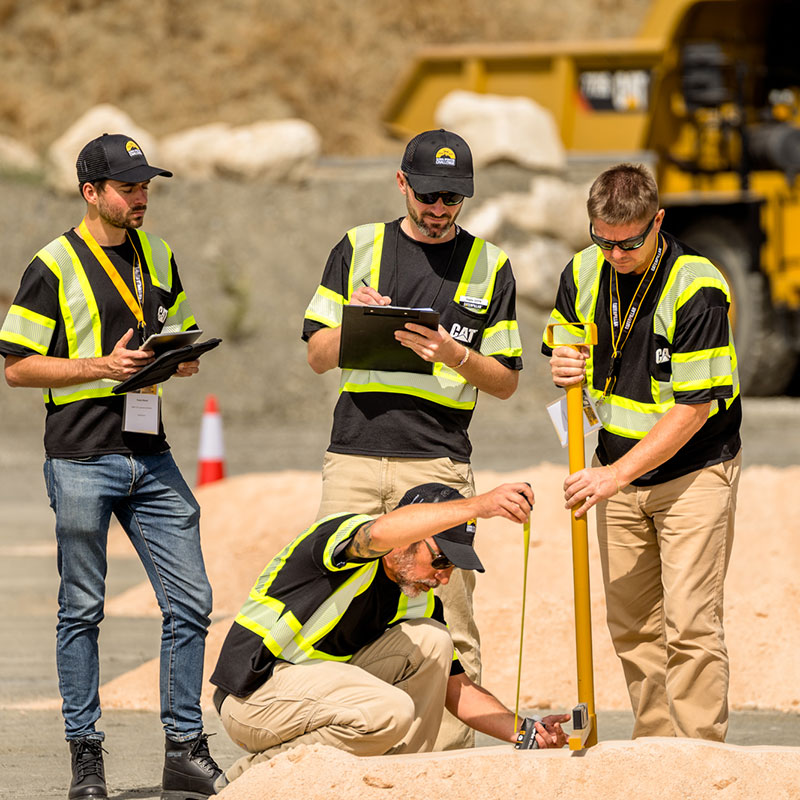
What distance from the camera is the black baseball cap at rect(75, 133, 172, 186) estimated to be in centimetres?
540

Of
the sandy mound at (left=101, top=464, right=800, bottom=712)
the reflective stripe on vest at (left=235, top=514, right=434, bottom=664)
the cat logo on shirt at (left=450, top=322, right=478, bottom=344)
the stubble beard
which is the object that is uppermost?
the cat logo on shirt at (left=450, top=322, right=478, bottom=344)

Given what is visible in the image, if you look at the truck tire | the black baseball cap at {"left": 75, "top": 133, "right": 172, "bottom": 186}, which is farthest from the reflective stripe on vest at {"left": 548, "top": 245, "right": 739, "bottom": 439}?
the truck tire

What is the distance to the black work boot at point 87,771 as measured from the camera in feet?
17.4

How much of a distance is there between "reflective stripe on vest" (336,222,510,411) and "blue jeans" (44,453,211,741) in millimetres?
797

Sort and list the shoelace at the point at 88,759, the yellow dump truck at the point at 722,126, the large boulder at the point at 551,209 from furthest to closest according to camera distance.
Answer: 1. the large boulder at the point at 551,209
2. the yellow dump truck at the point at 722,126
3. the shoelace at the point at 88,759

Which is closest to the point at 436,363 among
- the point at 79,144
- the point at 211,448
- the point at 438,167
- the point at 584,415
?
the point at 584,415

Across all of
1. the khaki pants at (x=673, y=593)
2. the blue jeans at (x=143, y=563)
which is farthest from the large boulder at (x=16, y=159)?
the khaki pants at (x=673, y=593)

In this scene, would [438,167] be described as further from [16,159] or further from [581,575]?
[16,159]

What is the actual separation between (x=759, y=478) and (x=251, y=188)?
527 inches

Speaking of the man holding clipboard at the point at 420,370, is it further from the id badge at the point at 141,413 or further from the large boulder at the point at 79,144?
the large boulder at the point at 79,144

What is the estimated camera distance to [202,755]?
543cm

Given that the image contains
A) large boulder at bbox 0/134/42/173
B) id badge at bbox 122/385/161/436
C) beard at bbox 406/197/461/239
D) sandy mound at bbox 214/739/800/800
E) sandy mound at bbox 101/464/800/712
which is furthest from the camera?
large boulder at bbox 0/134/42/173

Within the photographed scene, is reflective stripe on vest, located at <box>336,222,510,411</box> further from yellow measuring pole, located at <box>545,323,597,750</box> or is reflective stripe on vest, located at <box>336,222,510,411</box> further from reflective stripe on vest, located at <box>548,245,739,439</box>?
yellow measuring pole, located at <box>545,323,597,750</box>

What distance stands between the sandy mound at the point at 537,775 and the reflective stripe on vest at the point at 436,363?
1.43 meters
